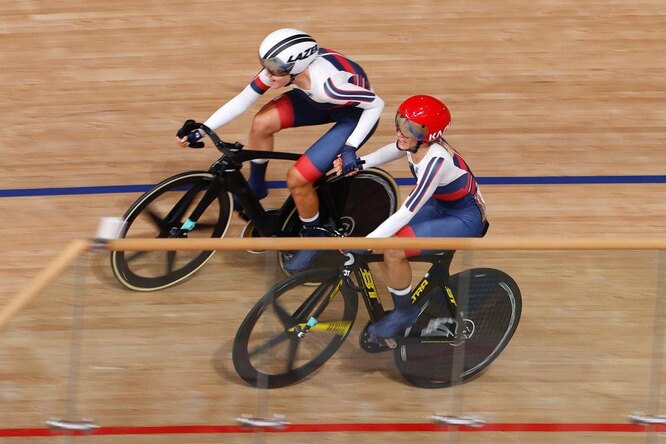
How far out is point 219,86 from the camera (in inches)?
259

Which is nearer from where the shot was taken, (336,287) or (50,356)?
(50,356)

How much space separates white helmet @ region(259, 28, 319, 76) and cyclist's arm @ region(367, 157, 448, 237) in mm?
803

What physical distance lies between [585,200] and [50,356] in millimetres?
3232

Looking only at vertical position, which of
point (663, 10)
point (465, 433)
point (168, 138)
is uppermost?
point (663, 10)

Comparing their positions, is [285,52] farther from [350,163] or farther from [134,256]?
[134,256]

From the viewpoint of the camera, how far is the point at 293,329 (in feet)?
12.4

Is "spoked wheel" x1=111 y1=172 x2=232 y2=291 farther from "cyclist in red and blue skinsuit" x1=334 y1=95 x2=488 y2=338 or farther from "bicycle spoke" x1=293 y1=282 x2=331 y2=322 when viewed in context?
"bicycle spoke" x1=293 y1=282 x2=331 y2=322

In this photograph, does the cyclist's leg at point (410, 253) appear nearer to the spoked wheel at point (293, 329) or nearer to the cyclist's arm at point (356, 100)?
the spoked wheel at point (293, 329)

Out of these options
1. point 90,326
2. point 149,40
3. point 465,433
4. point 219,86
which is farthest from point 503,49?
point 90,326

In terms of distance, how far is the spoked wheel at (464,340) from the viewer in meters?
3.73

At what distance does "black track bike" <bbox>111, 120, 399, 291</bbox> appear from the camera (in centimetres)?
492

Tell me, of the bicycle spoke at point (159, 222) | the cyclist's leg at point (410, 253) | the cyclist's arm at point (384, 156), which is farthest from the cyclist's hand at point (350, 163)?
the bicycle spoke at point (159, 222)

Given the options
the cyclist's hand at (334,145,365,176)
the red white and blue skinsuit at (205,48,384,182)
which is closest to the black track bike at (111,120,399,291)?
the red white and blue skinsuit at (205,48,384,182)

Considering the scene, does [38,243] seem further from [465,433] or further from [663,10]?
[663,10]
